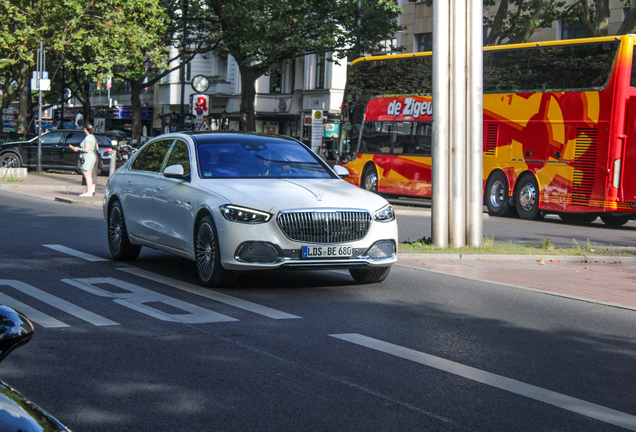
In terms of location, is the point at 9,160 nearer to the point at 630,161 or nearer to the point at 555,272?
the point at 630,161

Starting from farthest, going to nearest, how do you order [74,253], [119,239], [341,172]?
[74,253]
[119,239]
[341,172]

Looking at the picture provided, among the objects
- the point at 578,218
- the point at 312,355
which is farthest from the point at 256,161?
the point at 578,218

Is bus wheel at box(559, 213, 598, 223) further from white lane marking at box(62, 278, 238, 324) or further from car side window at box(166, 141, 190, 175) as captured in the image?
white lane marking at box(62, 278, 238, 324)

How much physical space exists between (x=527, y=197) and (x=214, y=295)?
1623 cm

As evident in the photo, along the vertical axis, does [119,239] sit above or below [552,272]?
above

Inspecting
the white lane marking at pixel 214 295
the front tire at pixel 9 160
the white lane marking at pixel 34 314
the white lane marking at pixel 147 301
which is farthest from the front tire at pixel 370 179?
the white lane marking at pixel 34 314

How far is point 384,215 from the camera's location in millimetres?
9211

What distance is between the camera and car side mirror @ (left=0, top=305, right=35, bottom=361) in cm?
192

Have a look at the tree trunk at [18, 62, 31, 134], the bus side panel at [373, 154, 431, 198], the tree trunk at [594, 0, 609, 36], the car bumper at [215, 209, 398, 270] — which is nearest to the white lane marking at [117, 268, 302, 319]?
the car bumper at [215, 209, 398, 270]

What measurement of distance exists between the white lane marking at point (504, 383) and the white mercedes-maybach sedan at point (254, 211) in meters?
2.04

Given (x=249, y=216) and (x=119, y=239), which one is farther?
(x=119, y=239)

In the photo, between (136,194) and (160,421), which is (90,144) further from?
(160,421)

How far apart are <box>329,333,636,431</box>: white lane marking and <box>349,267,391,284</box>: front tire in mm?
2931

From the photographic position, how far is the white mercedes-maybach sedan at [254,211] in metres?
8.66
